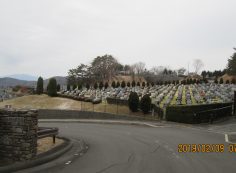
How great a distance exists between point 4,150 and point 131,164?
430 centimetres

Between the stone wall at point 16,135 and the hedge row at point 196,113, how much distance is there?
977 inches

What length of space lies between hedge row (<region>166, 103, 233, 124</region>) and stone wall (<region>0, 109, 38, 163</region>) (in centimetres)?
2481

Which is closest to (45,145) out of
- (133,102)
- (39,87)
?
(133,102)

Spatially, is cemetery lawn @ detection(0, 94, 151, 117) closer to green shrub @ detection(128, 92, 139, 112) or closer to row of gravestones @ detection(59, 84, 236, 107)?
green shrub @ detection(128, 92, 139, 112)

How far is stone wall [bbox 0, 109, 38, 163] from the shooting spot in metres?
11.2

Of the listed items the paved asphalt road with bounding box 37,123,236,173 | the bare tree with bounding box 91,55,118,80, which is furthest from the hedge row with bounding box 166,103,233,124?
the bare tree with bounding box 91,55,118,80

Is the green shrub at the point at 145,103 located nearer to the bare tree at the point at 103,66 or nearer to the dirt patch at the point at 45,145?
the dirt patch at the point at 45,145

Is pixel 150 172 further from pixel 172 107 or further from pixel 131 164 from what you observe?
pixel 172 107

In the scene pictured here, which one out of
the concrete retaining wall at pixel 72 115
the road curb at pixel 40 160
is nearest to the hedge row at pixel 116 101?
the concrete retaining wall at pixel 72 115

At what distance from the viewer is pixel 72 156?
518 inches

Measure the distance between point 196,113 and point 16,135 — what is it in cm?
2521

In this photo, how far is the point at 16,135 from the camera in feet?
37.2

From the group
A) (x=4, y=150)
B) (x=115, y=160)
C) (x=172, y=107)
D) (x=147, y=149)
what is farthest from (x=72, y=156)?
(x=172, y=107)

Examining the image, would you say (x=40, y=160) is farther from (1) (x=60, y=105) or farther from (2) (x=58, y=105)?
(2) (x=58, y=105)
